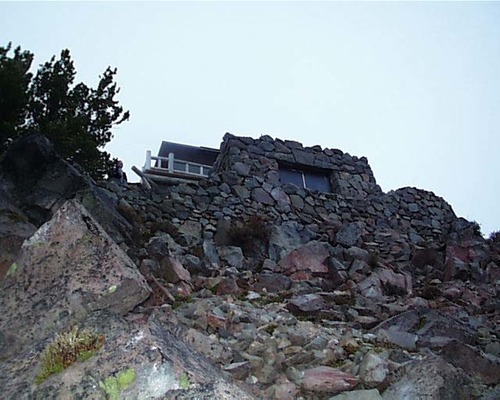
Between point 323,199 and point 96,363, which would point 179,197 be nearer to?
point 323,199

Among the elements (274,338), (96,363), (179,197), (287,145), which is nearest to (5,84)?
(179,197)

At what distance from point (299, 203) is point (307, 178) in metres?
1.56

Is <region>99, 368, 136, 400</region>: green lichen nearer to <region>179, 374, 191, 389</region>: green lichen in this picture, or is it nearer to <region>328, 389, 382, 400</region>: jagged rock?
<region>179, 374, 191, 389</region>: green lichen

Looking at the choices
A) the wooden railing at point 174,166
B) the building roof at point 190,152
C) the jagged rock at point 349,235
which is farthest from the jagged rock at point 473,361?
the building roof at point 190,152

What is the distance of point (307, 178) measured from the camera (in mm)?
12727

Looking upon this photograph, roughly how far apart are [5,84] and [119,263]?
8.24 m

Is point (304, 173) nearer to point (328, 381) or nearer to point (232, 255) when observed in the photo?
point (232, 255)

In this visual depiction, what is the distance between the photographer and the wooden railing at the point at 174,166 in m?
17.4

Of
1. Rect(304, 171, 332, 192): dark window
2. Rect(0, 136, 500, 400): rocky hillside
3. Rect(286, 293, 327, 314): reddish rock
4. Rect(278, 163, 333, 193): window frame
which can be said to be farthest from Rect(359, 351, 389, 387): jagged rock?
Rect(304, 171, 332, 192): dark window

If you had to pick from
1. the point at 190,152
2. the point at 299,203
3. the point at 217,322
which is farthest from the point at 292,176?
the point at 190,152

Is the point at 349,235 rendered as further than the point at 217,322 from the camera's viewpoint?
Yes

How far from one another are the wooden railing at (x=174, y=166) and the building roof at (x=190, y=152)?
4.07 ft

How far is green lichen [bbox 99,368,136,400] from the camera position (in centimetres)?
250

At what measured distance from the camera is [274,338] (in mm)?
4574
